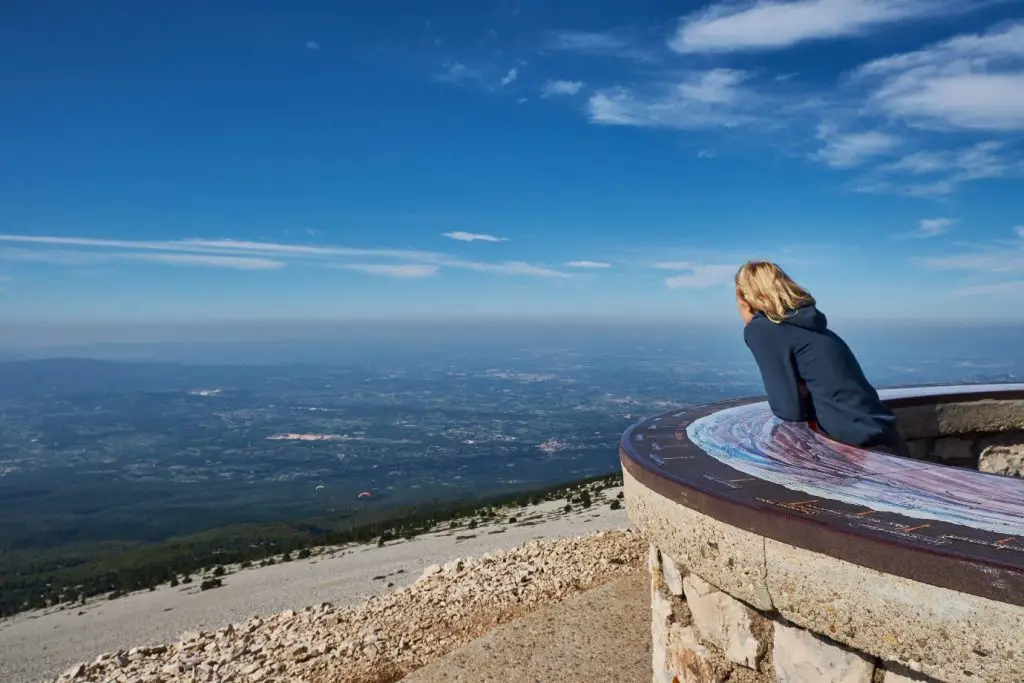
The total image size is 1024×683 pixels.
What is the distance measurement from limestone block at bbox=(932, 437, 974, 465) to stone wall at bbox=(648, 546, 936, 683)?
3236mm

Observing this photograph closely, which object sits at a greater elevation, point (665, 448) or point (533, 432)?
point (665, 448)

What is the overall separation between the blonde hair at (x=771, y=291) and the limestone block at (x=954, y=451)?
264cm

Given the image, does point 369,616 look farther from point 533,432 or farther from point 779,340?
point 533,432

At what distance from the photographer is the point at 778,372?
3672mm

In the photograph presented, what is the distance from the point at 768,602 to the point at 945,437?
385 cm

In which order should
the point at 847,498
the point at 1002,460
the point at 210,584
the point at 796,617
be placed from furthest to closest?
the point at 210,584
the point at 1002,460
the point at 847,498
the point at 796,617

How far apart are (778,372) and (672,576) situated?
1.26m

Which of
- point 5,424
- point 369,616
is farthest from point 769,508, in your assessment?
point 5,424

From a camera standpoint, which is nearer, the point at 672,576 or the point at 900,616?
the point at 900,616

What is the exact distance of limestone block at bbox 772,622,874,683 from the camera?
2.26 m

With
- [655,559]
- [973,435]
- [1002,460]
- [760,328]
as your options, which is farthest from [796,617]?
[1002,460]

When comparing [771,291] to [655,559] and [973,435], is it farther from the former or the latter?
[973,435]

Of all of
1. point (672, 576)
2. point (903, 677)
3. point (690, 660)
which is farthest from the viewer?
point (672, 576)

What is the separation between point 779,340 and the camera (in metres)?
3.56
